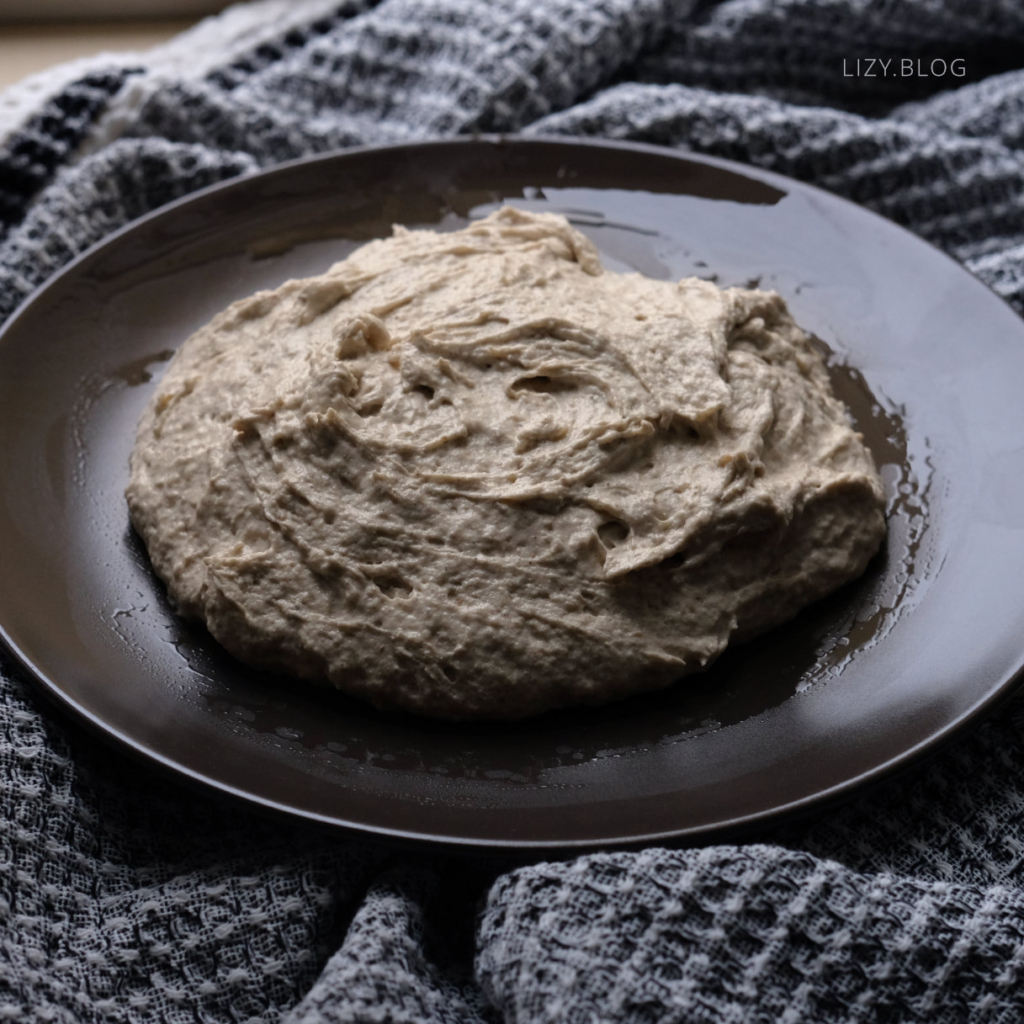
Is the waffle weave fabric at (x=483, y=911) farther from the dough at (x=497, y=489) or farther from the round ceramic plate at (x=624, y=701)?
the dough at (x=497, y=489)

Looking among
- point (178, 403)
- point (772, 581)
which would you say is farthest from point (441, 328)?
point (772, 581)

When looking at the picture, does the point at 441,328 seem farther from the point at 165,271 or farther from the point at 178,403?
the point at 165,271

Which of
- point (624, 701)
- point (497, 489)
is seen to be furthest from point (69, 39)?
point (624, 701)

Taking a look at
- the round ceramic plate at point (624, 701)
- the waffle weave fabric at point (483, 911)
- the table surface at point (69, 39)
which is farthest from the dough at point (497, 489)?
the table surface at point (69, 39)

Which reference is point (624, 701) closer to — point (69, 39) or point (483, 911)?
point (483, 911)

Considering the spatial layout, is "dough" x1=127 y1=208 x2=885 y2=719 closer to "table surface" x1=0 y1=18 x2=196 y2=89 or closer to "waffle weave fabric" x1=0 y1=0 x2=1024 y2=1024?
"waffle weave fabric" x1=0 y1=0 x2=1024 y2=1024
